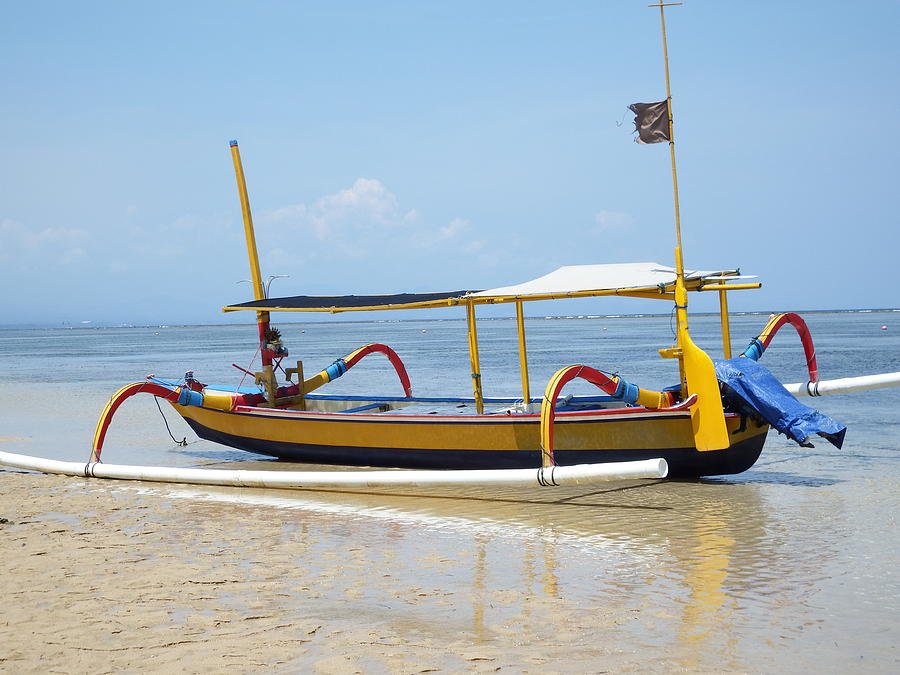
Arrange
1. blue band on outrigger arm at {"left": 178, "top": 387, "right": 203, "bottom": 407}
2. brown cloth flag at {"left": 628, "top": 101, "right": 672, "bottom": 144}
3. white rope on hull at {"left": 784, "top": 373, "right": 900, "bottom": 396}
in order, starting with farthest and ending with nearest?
blue band on outrigger arm at {"left": 178, "top": 387, "right": 203, "bottom": 407} → white rope on hull at {"left": 784, "top": 373, "right": 900, "bottom": 396} → brown cloth flag at {"left": 628, "top": 101, "right": 672, "bottom": 144}

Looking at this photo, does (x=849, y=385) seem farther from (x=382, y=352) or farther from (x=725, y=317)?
(x=382, y=352)

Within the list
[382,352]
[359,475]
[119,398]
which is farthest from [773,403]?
[119,398]

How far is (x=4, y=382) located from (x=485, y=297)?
85.0 ft

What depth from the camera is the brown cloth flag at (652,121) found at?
10648mm

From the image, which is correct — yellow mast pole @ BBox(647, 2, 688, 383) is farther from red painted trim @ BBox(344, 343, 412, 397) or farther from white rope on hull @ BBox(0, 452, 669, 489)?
red painted trim @ BBox(344, 343, 412, 397)

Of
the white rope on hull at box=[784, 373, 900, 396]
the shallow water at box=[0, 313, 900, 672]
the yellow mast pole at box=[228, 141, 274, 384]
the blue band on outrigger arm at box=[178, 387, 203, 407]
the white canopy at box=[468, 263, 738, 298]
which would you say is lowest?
the shallow water at box=[0, 313, 900, 672]

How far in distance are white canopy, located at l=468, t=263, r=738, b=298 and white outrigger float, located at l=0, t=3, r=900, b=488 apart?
2 centimetres

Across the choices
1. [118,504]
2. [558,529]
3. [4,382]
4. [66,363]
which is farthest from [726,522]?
[66,363]

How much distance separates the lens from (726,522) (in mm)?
8703

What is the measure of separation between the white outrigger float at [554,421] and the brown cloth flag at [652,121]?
12mm

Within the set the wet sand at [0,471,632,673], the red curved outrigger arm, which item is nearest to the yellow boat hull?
the red curved outrigger arm

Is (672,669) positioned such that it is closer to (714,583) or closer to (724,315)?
(714,583)

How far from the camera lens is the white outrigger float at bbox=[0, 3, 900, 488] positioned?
981 centimetres

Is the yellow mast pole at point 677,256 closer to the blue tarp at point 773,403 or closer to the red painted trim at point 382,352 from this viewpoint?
the blue tarp at point 773,403
